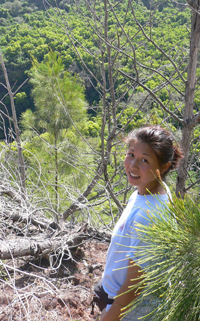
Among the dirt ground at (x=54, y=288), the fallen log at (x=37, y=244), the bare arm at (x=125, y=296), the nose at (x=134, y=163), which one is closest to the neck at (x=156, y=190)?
the nose at (x=134, y=163)

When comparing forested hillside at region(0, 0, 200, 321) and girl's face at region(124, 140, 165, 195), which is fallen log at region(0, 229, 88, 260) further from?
girl's face at region(124, 140, 165, 195)

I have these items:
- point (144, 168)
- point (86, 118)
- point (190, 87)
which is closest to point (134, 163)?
point (144, 168)

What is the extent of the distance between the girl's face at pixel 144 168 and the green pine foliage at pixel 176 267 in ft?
1.06

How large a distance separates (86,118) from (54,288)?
16.0ft

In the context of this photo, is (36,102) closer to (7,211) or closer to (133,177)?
(7,211)

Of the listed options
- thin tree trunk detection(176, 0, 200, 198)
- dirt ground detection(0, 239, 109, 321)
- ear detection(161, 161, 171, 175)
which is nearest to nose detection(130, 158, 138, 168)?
ear detection(161, 161, 171, 175)

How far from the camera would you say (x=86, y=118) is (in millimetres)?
6293

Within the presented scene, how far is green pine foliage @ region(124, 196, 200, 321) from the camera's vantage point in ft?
1.97

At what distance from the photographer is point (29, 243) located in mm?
1849

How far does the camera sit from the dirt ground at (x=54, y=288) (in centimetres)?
147

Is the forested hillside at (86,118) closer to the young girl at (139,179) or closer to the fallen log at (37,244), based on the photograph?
the fallen log at (37,244)

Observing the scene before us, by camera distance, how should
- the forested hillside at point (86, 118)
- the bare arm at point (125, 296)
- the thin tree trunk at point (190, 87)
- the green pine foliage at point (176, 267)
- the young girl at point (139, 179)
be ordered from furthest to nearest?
the forested hillside at point (86, 118), the thin tree trunk at point (190, 87), the young girl at point (139, 179), the bare arm at point (125, 296), the green pine foliage at point (176, 267)

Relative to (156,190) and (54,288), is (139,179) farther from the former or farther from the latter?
(54,288)

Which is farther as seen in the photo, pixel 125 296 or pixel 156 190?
pixel 156 190
